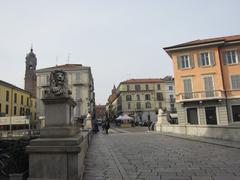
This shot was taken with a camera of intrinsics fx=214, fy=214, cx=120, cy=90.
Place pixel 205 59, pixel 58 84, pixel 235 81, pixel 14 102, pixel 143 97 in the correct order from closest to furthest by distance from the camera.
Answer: pixel 58 84
pixel 235 81
pixel 205 59
pixel 14 102
pixel 143 97

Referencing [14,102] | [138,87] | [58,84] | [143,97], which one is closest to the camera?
[58,84]

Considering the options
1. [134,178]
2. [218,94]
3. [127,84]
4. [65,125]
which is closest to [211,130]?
[134,178]

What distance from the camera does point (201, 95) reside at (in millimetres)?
29203

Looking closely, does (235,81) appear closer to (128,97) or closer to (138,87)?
(138,87)

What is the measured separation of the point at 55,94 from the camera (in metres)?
5.41

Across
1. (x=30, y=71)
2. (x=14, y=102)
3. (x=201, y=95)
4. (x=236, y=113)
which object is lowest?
(x=236, y=113)

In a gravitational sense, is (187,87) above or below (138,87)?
below

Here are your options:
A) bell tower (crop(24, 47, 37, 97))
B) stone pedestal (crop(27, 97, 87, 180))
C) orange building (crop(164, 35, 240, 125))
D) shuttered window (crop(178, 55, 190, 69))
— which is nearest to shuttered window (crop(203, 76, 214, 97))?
orange building (crop(164, 35, 240, 125))

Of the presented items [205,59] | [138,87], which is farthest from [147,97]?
[205,59]

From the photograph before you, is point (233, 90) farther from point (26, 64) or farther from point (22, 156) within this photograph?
point (26, 64)

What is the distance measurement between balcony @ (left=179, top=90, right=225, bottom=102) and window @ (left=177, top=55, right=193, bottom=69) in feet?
13.1

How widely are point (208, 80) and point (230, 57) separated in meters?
4.40

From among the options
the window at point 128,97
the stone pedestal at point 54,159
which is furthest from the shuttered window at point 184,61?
the window at point 128,97

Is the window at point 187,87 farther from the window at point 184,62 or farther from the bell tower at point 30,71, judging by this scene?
the bell tower at point 30,71
